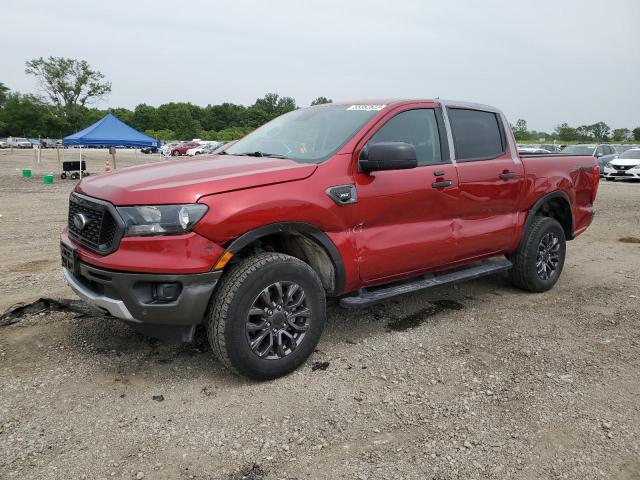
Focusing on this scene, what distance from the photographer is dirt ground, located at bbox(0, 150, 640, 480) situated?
256cm

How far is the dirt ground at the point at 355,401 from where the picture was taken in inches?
101

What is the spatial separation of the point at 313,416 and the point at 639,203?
13.3 meters

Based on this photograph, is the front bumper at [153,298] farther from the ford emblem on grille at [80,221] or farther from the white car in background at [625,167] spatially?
the white car in background at [625,167]

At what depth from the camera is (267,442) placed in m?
2.71

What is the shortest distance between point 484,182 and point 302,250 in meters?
1.81

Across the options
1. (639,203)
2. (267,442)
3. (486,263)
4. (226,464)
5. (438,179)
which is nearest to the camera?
(226,464)

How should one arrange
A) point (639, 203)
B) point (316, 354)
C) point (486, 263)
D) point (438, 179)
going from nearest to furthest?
point (316, 354), point (438, 179), point (486, 263), point (639, 203)

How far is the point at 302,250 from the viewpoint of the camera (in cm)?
367

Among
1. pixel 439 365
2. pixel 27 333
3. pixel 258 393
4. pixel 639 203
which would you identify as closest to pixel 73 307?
pixel 27 333

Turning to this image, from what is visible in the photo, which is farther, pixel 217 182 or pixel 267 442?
pixel 217 182

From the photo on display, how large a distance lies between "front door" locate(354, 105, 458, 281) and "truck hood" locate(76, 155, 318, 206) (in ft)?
1.84

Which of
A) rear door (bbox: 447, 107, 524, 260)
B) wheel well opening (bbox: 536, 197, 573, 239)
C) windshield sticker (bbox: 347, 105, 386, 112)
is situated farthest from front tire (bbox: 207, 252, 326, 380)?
wheel well opening (bbox: 536, 197, 573, 239)

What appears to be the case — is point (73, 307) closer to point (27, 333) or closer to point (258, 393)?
point (27, 333)

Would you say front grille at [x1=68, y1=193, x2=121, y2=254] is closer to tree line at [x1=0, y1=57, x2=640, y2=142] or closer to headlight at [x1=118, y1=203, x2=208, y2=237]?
headlight at [x1=118, y1=203, x2=208, y2=237]
